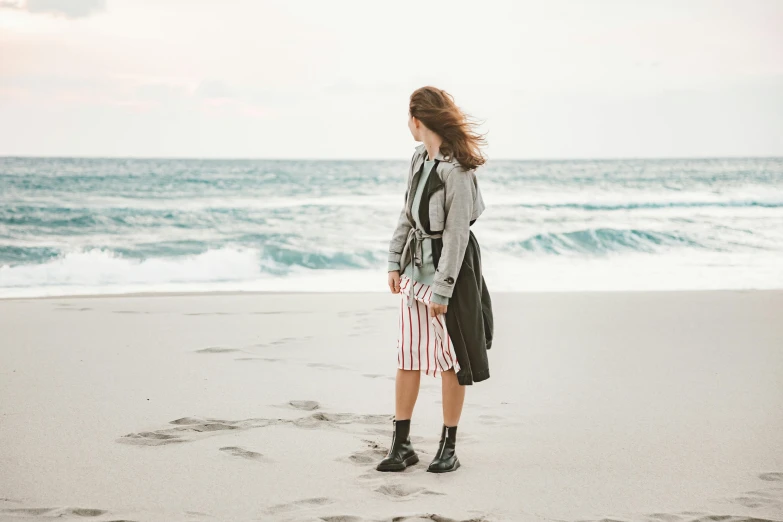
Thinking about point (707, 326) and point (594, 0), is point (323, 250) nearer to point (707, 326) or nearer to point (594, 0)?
point (707, 326)

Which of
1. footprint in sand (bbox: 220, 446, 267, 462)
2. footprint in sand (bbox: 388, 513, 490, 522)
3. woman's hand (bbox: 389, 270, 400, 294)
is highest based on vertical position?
woman's hand (bbox: 389, 270, 400, 294)

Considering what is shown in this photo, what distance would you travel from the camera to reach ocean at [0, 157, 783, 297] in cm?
1119

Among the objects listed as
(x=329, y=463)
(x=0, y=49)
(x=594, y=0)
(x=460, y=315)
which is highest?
(x=594, y=0)

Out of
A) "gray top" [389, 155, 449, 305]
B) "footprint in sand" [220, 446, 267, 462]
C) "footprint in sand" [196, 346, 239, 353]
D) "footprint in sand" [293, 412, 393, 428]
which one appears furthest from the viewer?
"footprint in sand" [196, 346, 239, 353]

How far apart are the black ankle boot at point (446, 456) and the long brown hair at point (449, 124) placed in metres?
1.14

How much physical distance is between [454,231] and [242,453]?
1.36 meters

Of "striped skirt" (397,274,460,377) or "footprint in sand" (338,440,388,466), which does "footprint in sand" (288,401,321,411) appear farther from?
"striped skirt" (397,274,460,377)

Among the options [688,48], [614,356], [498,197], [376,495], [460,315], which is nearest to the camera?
[376,495]

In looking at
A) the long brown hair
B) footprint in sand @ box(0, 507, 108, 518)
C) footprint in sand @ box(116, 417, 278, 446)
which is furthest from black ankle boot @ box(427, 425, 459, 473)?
footprint in sand @ box(0, 507, 108, 518)

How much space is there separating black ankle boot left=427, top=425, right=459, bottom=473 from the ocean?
6.58 meters

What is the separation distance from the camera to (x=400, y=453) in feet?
10.8

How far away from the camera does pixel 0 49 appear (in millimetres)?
24844

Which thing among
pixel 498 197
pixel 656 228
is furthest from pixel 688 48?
pixel 656 228

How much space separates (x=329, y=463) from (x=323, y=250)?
1082 cm
